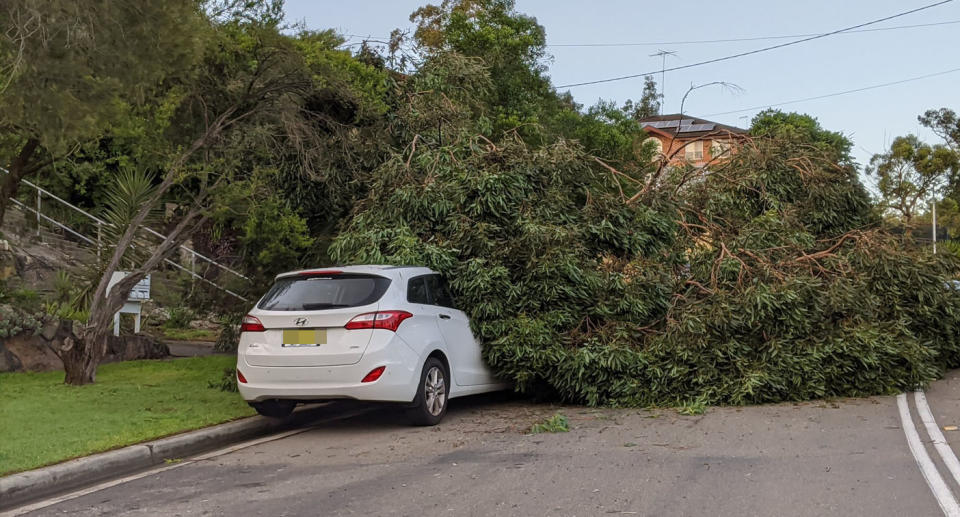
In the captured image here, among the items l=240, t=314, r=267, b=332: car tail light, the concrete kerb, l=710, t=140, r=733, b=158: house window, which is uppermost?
l=710, t=140, r=733, b=158: house window

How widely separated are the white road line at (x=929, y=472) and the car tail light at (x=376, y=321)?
4584 mm

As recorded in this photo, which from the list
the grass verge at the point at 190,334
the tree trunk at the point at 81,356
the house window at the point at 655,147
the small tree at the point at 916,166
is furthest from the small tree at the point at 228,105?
the small tree at the point at 916,166

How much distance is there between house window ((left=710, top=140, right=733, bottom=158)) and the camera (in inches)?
559

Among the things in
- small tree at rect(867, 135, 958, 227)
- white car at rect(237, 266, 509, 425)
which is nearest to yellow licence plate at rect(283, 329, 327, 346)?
white car at rect(237, 266, 509, 425)

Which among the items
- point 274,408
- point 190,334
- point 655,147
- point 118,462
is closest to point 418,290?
point 274,408

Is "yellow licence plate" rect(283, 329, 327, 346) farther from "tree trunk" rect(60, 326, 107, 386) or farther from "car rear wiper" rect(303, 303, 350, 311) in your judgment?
"tree trunk" rect(60, 326, 107, 386)

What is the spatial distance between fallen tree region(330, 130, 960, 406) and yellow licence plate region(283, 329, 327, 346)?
211cm

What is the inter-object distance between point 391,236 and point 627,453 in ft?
15.1

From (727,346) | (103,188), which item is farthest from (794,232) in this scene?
(103,188)

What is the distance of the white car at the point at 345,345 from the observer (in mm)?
8352

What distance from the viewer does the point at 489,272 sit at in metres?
10.4

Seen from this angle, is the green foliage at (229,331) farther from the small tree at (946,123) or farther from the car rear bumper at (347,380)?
the small tree at (946,123)

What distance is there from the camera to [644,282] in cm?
1084

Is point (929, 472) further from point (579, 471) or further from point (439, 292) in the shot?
point (439, 292)
